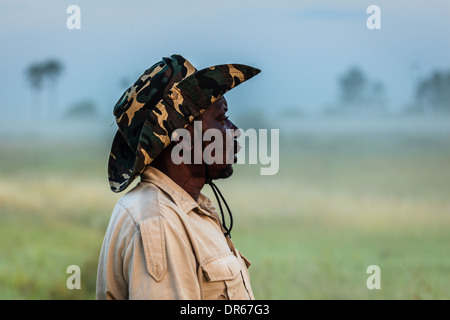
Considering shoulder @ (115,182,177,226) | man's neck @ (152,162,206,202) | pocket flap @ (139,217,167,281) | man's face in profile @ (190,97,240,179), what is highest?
man's face in profile @ (190,97,240,179)

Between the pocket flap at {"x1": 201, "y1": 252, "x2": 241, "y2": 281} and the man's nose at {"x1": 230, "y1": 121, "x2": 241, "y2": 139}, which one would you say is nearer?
the pocket flap at {"x1": 201, "y1": 252, "x2": 241, "y2": 281}

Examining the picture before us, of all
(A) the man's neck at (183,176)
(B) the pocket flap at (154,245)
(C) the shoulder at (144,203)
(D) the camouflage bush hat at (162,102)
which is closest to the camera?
(B) the pocket flap at (154,245)

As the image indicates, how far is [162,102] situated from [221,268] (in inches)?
26.4

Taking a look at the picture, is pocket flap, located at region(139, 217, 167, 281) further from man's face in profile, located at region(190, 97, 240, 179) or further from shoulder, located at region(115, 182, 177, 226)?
man's face in profile, located at region(190, 97, 240, 179)

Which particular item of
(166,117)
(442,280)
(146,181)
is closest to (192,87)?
(166,117)

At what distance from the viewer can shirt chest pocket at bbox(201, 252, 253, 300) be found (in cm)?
225

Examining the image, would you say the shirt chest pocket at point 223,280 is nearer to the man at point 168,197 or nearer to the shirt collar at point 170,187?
the man at point 168,197

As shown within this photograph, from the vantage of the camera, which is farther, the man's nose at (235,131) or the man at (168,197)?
the man's nose at (235,131)

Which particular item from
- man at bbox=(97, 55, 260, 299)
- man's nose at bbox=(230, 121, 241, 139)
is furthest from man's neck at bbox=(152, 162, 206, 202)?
man's nose at bbox=(230, 121, 241, 139)

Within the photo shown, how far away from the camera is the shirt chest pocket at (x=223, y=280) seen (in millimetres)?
2249

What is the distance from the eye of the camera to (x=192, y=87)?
2.39 meters

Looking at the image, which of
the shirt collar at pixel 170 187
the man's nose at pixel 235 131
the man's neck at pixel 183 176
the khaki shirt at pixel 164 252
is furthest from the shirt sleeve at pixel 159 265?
the man's nose at pixel 235 131

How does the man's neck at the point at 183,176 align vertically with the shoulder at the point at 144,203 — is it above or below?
above

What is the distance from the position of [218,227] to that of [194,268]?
1.28ft
